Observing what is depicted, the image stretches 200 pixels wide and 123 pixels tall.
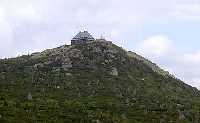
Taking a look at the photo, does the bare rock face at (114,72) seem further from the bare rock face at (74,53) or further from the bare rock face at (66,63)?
the bare rock face at (74,53)

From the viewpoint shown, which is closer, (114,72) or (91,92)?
(91,92)

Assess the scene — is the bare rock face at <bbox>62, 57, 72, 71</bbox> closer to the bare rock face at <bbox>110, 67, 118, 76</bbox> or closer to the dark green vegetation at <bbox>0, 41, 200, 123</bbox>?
the dark green vegetation at <bbox>0, 41, 200, 123</bbox>

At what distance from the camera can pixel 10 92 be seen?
147375mm

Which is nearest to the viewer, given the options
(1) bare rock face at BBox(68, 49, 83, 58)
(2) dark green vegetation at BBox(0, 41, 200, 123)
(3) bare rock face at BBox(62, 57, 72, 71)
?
(2) dark green vegetation at BBox(0, 41, 200, 123)

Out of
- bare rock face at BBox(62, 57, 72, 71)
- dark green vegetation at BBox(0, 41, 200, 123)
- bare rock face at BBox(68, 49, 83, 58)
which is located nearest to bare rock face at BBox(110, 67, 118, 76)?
dark green vegetation at BBox(0, 41, 200, 123)

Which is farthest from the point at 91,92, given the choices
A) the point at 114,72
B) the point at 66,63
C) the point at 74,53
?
the point at 74,53

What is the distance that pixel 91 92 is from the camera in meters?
156

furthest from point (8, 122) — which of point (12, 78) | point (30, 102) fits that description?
point (12, 78)

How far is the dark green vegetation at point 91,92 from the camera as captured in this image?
124562 millimetres

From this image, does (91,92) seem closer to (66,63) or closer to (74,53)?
(66,63)

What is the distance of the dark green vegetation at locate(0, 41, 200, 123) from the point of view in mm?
124562

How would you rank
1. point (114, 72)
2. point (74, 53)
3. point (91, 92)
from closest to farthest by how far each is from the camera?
point (91, 92) < point (114, 72) < point (74, 53)

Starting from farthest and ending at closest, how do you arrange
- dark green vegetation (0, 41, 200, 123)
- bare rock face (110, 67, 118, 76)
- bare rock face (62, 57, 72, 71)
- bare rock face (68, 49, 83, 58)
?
bare rock face (68, 49, 83, 58), bare rock face (62, 57, 72, 71), bare rock face (110, 67, 118, 76), dark green vegetation (0, 41, 200, 123)

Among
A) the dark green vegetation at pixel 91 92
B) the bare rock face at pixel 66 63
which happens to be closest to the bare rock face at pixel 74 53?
the dark green vegetation at pixel 91 92
